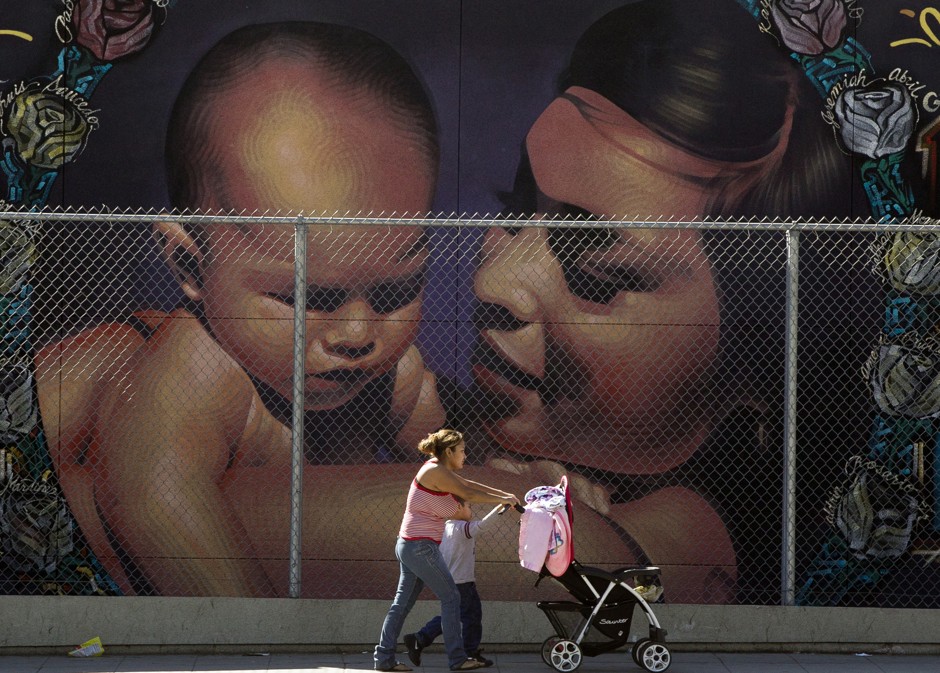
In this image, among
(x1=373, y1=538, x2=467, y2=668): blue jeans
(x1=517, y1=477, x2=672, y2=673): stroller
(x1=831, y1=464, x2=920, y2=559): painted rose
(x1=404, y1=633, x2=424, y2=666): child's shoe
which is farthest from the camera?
(x1=831, y1=464, x2=920, y2=559): painted rose

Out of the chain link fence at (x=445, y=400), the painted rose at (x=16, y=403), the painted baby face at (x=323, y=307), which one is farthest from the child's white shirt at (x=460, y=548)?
the painted rose at (x=16, y=403)

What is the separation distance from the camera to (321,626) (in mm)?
7941

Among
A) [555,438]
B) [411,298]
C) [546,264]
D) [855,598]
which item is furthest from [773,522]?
[411,298]

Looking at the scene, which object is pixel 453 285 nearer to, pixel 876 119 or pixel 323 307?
pixel 323 307

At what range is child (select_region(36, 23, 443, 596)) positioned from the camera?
29.0 ft

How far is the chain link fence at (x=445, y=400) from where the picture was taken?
28.9 ft

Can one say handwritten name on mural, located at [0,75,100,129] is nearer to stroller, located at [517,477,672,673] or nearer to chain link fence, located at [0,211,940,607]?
chain link fence, located at [0,211,940,607]

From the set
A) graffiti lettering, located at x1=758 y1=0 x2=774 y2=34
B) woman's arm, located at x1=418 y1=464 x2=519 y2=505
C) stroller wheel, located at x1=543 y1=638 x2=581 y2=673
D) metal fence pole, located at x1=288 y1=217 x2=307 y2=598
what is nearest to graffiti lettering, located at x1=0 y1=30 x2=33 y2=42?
metal fence pole, located at x1=288 y1=217 x2=307 y2=598

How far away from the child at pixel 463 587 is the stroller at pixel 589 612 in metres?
0.39

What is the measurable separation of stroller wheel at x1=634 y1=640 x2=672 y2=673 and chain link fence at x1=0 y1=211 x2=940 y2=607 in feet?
4.52

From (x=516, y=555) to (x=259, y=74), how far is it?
391 cm

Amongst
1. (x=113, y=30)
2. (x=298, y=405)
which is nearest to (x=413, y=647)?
(x=298, y=405)

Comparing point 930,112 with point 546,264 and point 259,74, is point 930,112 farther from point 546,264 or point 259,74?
point 259,74

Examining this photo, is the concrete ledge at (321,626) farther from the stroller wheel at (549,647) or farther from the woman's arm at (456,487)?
the woman's arm at (456,487)
